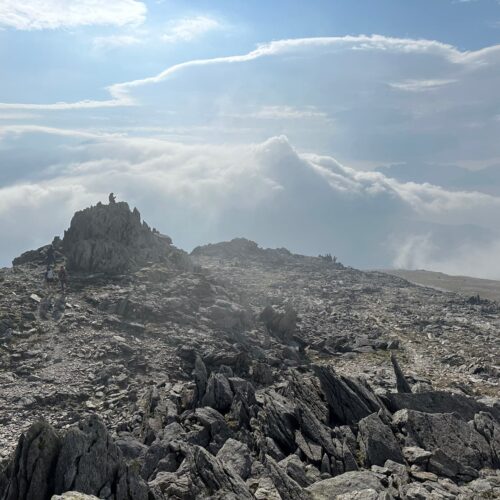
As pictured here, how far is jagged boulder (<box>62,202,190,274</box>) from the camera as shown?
71625mm

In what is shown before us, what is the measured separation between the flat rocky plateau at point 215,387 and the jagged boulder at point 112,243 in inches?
12.9

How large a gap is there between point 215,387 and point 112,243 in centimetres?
4982

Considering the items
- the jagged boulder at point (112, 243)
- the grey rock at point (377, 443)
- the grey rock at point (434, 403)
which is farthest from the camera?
the jagged boulder at point (112, 243)

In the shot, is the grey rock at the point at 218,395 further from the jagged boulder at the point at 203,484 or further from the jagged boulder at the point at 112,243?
the jagged boulder at the point at 112,243

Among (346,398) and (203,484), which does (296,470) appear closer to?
(203,484)

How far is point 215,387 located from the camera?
106 ft

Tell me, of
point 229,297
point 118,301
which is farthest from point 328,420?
point 229,297

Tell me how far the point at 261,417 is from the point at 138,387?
1479 centimetres

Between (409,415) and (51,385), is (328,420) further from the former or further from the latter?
(51,385)

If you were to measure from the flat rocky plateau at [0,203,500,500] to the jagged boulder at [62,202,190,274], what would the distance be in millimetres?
328

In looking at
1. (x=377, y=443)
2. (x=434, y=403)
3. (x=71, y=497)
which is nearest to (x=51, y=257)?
(x=434, y=403)

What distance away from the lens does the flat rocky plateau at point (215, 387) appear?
764 inches

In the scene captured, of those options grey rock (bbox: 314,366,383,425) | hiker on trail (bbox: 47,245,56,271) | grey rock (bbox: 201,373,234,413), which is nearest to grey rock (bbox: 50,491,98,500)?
grey rock (bbox: 201,373,234,413)

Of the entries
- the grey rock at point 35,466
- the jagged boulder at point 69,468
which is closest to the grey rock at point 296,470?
the jagged boulder at point 69,468
